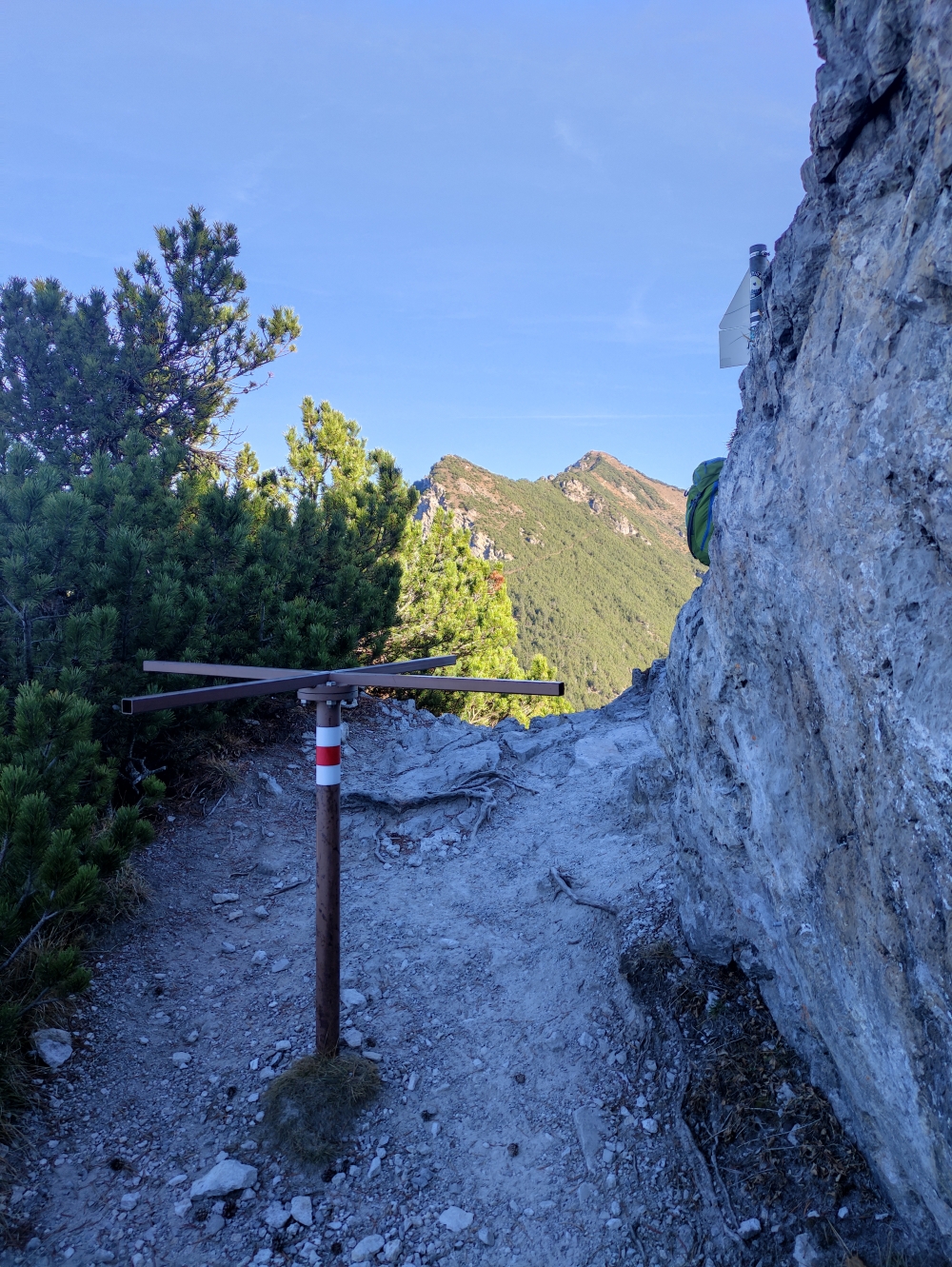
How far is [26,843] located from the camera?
380 centimetres

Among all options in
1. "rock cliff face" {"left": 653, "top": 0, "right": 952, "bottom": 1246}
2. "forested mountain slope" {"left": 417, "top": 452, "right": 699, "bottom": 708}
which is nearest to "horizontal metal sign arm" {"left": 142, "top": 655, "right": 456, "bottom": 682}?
"rock cliff face" {"left": 653, "top": 0, "right": 952, "bottom": 1246}

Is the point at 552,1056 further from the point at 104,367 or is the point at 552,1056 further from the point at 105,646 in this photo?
the point at 104,367

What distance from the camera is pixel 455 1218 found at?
3311 mm

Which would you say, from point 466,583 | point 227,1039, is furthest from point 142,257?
point 227,1039

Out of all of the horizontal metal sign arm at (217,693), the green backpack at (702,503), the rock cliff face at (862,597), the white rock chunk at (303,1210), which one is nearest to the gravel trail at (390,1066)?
the white rock chunk at (303,1210)

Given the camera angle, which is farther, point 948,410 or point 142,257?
point 142,257

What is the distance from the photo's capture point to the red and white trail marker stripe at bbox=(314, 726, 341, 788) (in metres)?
3.71

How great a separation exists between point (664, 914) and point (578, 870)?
51.8 inches

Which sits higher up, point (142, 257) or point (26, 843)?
point (142, 257)

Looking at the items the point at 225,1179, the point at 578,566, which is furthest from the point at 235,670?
the point at 578,566

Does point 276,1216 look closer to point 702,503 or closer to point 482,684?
point 482,684

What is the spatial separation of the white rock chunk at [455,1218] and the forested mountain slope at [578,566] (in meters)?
54.7

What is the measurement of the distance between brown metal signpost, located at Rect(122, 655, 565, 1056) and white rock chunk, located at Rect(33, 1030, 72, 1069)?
4.74 ft

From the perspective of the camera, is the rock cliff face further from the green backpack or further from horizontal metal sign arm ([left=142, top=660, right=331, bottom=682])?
horizontal metal sign arm ([left=142, top=660, right=331, bottom=682])
